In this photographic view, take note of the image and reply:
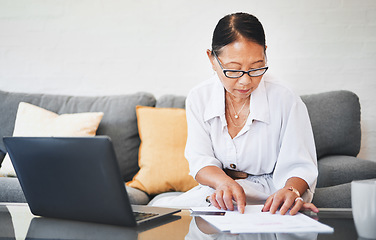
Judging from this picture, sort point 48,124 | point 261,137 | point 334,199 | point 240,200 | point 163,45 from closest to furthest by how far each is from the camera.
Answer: point 240,200, point 261,137, point 334,199, point 48,124, point 163,45

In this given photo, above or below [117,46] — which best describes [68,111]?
below

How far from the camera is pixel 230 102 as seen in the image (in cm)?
178

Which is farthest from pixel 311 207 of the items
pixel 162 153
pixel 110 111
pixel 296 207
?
pixel 110 111

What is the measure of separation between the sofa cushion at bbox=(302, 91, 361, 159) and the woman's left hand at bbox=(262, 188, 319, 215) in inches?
49.6

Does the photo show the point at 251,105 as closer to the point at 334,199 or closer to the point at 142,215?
the point at 334,199

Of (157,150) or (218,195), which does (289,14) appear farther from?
(218,195)

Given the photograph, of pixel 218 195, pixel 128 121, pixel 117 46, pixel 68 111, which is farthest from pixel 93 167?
pixel 117 46

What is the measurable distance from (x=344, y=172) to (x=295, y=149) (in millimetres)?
695

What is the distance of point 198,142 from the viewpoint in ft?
5.66

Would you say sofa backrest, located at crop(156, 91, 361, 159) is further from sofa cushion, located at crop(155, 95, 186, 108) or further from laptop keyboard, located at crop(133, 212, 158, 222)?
laptop keyboard, located at crop(133, 212, 158, 222)

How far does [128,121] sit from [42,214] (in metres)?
1.48

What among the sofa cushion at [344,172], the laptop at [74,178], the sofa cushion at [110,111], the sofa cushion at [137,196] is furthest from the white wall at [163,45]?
the laptop at [74,178]

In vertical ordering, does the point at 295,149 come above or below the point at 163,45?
below

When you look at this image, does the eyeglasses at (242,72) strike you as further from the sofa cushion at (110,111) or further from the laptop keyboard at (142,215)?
the sofa cushion at (110,111)
